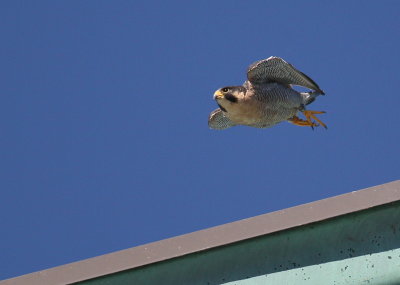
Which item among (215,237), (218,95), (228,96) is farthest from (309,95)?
(215,237)

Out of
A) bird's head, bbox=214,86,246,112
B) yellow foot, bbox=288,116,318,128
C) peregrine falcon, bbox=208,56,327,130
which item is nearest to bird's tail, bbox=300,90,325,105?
peregrine falcon, bbox=208,56,327,130

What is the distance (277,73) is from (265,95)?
307 mm

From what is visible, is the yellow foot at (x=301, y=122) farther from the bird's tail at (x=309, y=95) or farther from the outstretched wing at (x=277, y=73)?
the outstretched wing at (x=277, y=73)

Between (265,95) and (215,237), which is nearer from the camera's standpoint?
(215,237)

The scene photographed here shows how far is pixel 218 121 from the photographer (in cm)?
1140

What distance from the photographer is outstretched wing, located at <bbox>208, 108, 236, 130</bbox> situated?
11.3 metres

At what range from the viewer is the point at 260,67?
391 inches

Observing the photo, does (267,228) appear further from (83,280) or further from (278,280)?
(83,280)

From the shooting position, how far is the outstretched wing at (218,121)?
443 inches

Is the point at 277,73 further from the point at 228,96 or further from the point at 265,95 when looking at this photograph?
the point at 228,96

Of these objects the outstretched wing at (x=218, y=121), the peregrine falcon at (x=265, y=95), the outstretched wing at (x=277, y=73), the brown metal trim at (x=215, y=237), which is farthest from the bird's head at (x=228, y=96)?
the brown metal trim at (x=215, y=237)

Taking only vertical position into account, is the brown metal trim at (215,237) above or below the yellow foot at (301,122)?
below

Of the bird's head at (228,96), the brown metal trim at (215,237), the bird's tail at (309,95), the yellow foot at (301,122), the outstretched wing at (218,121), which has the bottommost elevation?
the brown metal trim at (215,237)

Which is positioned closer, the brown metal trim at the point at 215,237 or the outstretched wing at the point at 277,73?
the brown metal trim at the point at 215,237
